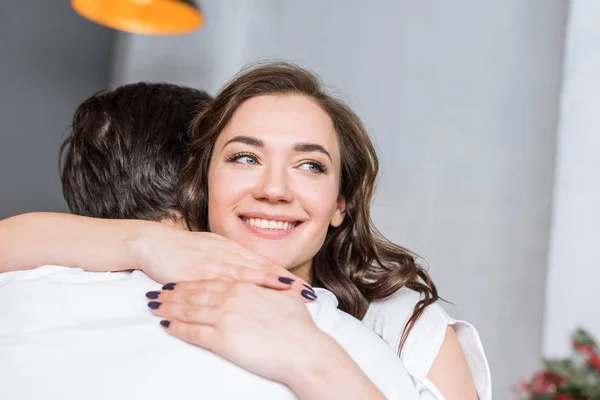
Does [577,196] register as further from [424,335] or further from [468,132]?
[424,335]

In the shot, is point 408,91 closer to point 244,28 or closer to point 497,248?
point 497,248

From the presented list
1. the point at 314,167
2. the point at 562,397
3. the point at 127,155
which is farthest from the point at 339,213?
the point at 562,397

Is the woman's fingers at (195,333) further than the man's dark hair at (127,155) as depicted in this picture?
No

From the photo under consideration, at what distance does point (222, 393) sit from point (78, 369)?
0.19 m

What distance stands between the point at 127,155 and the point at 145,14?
5.59 feet

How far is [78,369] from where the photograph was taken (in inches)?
39.1

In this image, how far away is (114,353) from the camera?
99cm

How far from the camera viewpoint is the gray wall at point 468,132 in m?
2.81

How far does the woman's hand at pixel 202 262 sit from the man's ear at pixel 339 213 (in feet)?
1.50

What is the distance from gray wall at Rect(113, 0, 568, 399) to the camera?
2814 millimetres

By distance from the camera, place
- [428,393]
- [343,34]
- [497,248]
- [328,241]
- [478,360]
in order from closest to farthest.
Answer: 1. [428,393]
2. [478,360]
3. [328,241]
4. [497,248]
5. [343,34]

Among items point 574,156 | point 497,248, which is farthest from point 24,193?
point 574,156

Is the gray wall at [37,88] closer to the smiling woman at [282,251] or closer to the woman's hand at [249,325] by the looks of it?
the smiling woman at [282,251]

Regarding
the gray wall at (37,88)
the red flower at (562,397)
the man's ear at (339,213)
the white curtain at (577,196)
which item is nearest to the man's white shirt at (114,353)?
the man's ear at (339,213)
